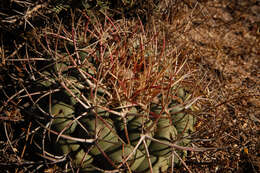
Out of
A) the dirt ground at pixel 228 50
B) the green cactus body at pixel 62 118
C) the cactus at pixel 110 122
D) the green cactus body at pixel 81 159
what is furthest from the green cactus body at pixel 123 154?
the dirt ground at pixel 228 50

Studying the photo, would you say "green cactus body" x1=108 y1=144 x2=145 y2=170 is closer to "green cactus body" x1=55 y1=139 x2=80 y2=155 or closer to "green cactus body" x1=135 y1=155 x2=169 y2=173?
"green cactus body" x1=135 y1=155 x2=169 y2=173

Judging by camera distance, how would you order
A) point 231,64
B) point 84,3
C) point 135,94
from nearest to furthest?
1. point 135,94
2. point 84,3
3. point 231,64

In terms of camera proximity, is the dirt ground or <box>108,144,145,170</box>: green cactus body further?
the dirt ground

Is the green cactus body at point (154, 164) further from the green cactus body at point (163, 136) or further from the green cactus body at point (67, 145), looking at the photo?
the green cactus body at point (67, 145)

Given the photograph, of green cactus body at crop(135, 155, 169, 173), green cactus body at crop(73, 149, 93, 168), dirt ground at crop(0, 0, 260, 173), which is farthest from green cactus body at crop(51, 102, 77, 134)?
dirt ground at crop(0, 0, 260, 173)

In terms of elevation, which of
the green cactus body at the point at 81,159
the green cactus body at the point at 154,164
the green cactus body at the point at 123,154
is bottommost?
the green cactus body at the point at 154,164

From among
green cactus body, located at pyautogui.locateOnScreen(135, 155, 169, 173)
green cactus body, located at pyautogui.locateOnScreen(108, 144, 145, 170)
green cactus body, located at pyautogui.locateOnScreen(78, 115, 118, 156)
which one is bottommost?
green cactus body, located at pyautogui.locateOnScreen(135, 155, 169, 173)

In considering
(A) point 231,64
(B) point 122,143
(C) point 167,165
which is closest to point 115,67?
(B) point 122,143

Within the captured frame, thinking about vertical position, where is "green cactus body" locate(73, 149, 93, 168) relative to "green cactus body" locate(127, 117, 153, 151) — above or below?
below

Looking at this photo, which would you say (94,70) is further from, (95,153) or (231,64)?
(231,64)

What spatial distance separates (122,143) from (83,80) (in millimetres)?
439

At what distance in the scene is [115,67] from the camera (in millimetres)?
1377

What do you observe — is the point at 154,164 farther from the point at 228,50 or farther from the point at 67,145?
the point at 228,50

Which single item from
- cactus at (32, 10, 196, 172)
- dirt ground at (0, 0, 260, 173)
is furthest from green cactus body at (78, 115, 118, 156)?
dirt ground at (0, 0, 260, 173)
